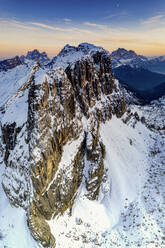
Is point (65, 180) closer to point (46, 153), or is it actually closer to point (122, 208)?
point (46, 153)

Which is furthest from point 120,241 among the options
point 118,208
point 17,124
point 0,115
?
point 0,115

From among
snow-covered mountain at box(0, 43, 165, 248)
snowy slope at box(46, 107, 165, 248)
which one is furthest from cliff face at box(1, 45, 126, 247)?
snowy slope at box(46, 107, 165, 248)

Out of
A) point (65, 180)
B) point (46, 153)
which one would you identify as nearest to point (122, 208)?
point (65, 180)

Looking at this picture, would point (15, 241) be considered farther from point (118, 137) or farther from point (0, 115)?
point (118, 137)

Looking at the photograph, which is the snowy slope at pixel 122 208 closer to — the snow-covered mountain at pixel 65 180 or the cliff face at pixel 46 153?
the snow-covered mountain at pixel 65 180

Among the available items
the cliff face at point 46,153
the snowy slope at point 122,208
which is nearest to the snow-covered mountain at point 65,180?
the cliff face at point 46,153

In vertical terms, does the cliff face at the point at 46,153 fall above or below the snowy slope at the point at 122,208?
above

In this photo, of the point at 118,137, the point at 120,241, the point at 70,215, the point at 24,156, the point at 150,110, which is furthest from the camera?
the point at 150,110
